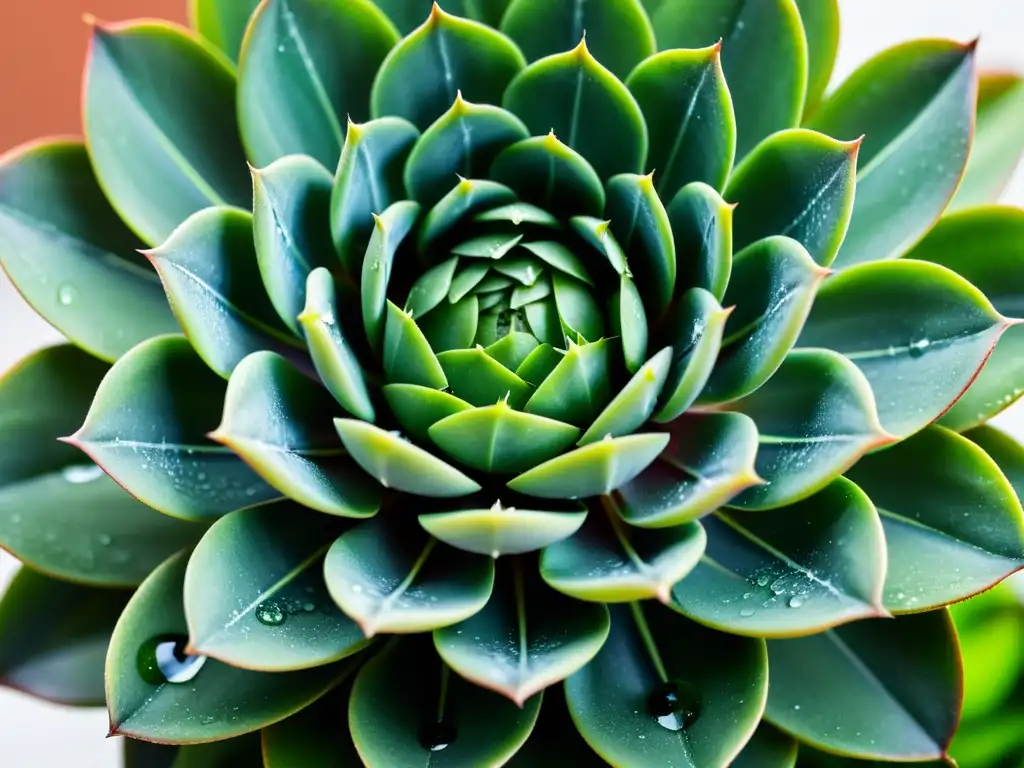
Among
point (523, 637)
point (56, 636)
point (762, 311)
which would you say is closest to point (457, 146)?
Result: point (762, 311)

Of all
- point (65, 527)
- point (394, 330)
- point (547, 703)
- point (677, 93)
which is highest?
point (677, 93)

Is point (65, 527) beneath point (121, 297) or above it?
beneath

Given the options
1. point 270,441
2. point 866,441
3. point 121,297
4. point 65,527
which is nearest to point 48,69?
point 121,297

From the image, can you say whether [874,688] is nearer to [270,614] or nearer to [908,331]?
[908,331]

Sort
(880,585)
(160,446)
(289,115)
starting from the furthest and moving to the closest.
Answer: (289,115)
(160,446)
(880,585)

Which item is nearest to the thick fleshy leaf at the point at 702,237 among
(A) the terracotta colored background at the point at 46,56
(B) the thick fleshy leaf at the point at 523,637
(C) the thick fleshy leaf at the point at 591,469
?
(C) the thick fleshy leaf at the point at 591,469

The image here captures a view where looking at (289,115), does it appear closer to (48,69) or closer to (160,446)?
(160,446)

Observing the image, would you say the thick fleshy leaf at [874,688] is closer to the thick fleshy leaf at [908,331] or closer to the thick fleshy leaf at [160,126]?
the thick fleshy leaf at [908,331]
